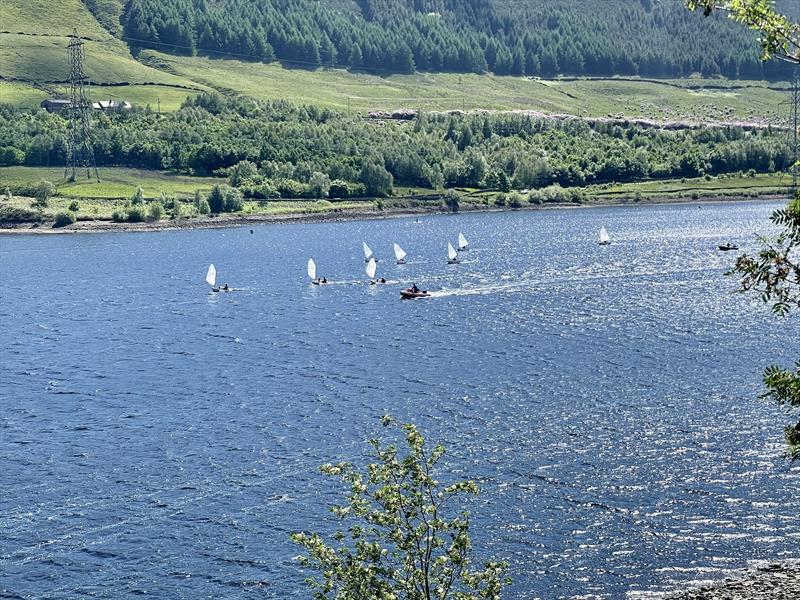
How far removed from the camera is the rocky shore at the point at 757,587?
66438 mm

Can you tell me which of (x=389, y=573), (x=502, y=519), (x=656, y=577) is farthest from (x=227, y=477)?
(x=389, y=573)

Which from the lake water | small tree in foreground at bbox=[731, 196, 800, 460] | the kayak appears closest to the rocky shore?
the lake water

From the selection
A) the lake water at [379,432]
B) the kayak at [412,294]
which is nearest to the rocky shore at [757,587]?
the lake water at [379,432]

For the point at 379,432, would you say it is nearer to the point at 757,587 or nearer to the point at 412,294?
the point at 757,587

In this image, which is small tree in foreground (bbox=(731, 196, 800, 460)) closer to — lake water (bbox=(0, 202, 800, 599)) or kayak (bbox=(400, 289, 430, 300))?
lake water (bbox=(0, 202, 800, 599))

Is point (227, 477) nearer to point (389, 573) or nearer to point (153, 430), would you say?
point (153, 430)

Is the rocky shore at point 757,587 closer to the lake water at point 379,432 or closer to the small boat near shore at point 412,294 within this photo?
the lake water at point 379,432

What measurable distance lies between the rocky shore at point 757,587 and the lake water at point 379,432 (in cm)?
199

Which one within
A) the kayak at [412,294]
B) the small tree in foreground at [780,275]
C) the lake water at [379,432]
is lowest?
the lake water at [379,432]

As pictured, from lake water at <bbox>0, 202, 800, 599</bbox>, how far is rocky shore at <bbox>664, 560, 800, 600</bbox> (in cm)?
199

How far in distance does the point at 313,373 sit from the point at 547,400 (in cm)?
3025

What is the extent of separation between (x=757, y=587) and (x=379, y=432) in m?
43.4

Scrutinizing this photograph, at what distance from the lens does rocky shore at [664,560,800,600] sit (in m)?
66.4

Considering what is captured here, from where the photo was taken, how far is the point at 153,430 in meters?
108
